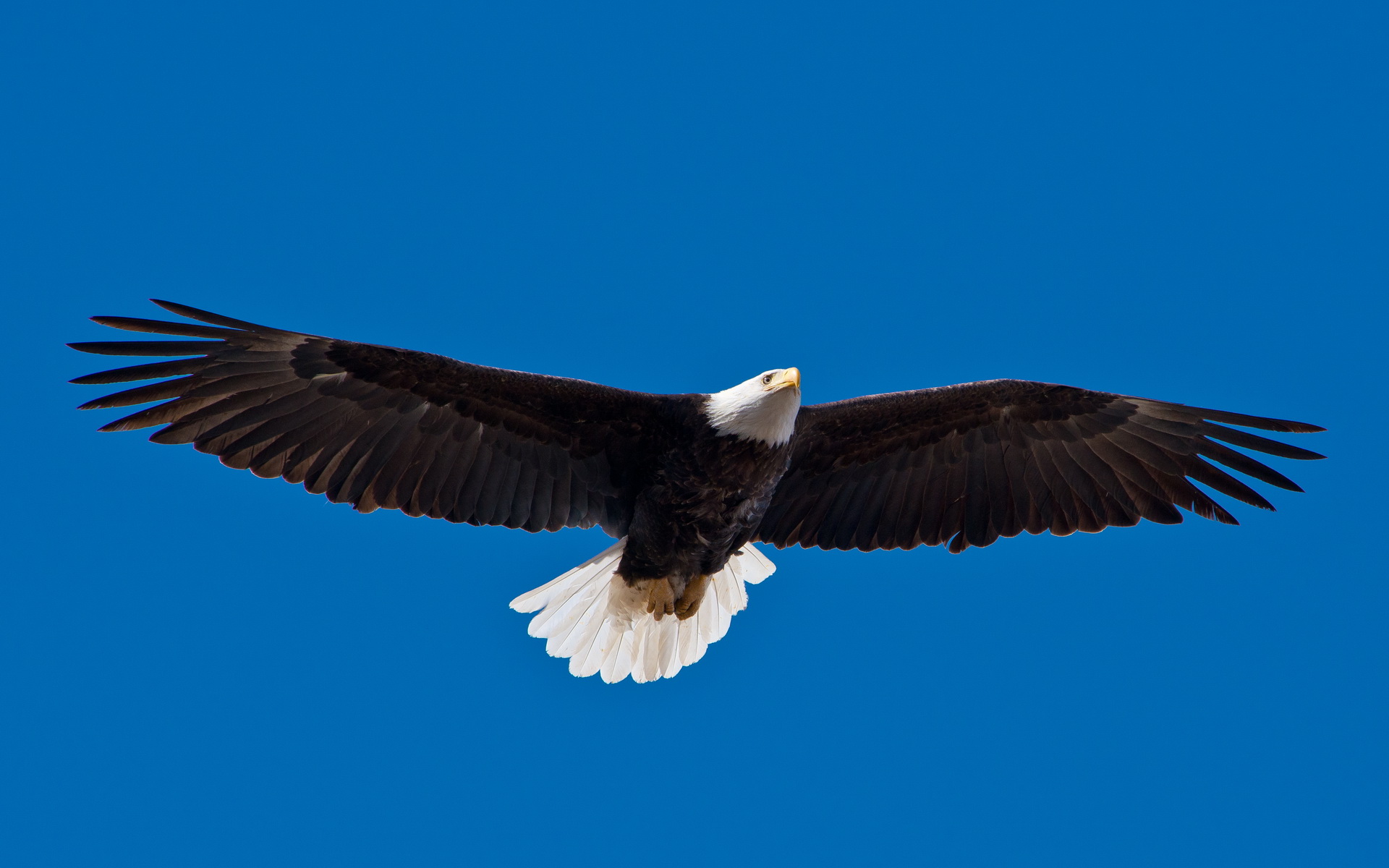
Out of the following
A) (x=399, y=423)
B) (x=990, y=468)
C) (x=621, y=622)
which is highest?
(x=990, y=468)

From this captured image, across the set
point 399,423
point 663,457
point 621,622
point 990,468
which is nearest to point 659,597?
point 621,622

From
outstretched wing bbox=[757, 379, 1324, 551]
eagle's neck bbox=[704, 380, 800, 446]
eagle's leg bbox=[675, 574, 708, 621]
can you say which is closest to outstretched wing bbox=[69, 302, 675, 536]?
eagle's neck bbox=[704, 380, 800, 446]

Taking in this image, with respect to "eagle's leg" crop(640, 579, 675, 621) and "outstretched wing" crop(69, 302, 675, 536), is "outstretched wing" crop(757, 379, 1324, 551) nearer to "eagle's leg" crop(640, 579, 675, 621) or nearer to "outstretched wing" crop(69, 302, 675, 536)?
"eagle's leg" crop(640, 579, 675, 621)

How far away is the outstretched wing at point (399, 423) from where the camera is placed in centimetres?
641

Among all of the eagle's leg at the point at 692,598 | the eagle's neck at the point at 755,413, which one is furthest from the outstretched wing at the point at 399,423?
the eagle's leg at the point at 692,598

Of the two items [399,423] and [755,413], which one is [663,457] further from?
[399,423]

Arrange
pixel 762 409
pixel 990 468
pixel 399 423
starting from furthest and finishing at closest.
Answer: pixel 990 468
pixel 399 423
pixel 762 409

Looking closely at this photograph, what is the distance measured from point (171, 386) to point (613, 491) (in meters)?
2.40

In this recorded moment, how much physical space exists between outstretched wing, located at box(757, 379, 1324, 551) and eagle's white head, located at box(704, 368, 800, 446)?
623 mm

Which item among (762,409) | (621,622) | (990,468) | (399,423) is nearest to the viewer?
(762,409)

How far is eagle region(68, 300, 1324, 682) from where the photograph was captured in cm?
659

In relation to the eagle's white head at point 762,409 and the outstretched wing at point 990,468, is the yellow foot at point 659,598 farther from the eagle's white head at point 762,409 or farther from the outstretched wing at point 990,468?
the eagle's white head at point 762,409

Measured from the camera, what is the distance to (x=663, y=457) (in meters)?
6.91

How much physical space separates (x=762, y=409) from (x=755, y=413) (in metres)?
0.04
